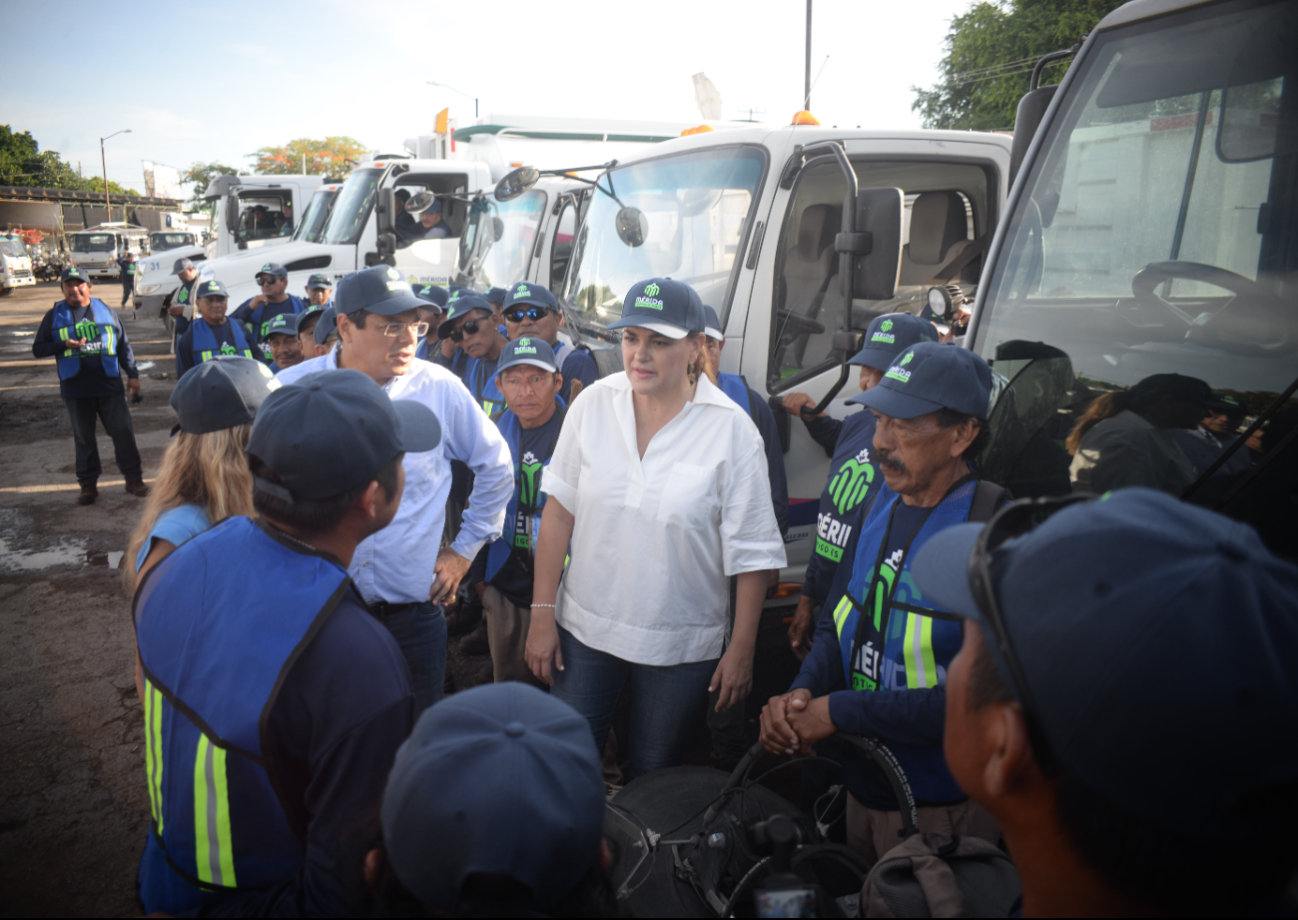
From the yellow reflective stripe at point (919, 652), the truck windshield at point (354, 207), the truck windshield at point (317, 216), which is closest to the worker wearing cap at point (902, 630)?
the yellow reflective stripe at point (919, 652)

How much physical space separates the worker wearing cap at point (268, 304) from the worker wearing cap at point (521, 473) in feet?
17.1

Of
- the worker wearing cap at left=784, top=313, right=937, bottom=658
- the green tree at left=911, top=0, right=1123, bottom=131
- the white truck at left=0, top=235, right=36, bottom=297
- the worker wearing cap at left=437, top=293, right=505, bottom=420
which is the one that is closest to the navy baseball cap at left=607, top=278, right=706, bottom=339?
the worker wearing cap at left=784, top=313, right=937, bottom=658

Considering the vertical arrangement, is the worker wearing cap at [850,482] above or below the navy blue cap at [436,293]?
below

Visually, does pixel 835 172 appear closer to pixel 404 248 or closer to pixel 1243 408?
pixel 1243 408

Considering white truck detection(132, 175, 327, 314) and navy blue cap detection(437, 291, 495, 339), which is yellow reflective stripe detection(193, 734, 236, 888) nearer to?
navy blue cap detection(437, 291, 495, 339)

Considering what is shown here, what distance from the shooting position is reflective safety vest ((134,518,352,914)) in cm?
122

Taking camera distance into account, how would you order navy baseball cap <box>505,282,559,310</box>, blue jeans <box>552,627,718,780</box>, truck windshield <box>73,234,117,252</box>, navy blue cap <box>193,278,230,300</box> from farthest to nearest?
truck windshield <box>73,234,117,252</box>, navy blue cap <box>193,278,230,300</box>, navy baseball cap <box>505,282,559,310</box>, blue jeans <box>552,627,718,780</box>

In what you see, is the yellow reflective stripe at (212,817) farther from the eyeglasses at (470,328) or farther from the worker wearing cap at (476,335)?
the eyeglasses at (470,328)

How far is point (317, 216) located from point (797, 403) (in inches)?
456

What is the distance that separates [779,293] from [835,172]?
101cm

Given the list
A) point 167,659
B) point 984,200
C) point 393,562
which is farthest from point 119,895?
point 984,200

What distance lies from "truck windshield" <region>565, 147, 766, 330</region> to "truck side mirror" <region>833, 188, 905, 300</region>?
0.69 meters

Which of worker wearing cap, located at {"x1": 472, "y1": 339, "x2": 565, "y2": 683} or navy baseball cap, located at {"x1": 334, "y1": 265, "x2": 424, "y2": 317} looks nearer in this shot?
navy baseball cap, located at {"x1": 334, "y1": 265, "x2": 424, "y2": 317}

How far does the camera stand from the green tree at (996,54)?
22875mm
